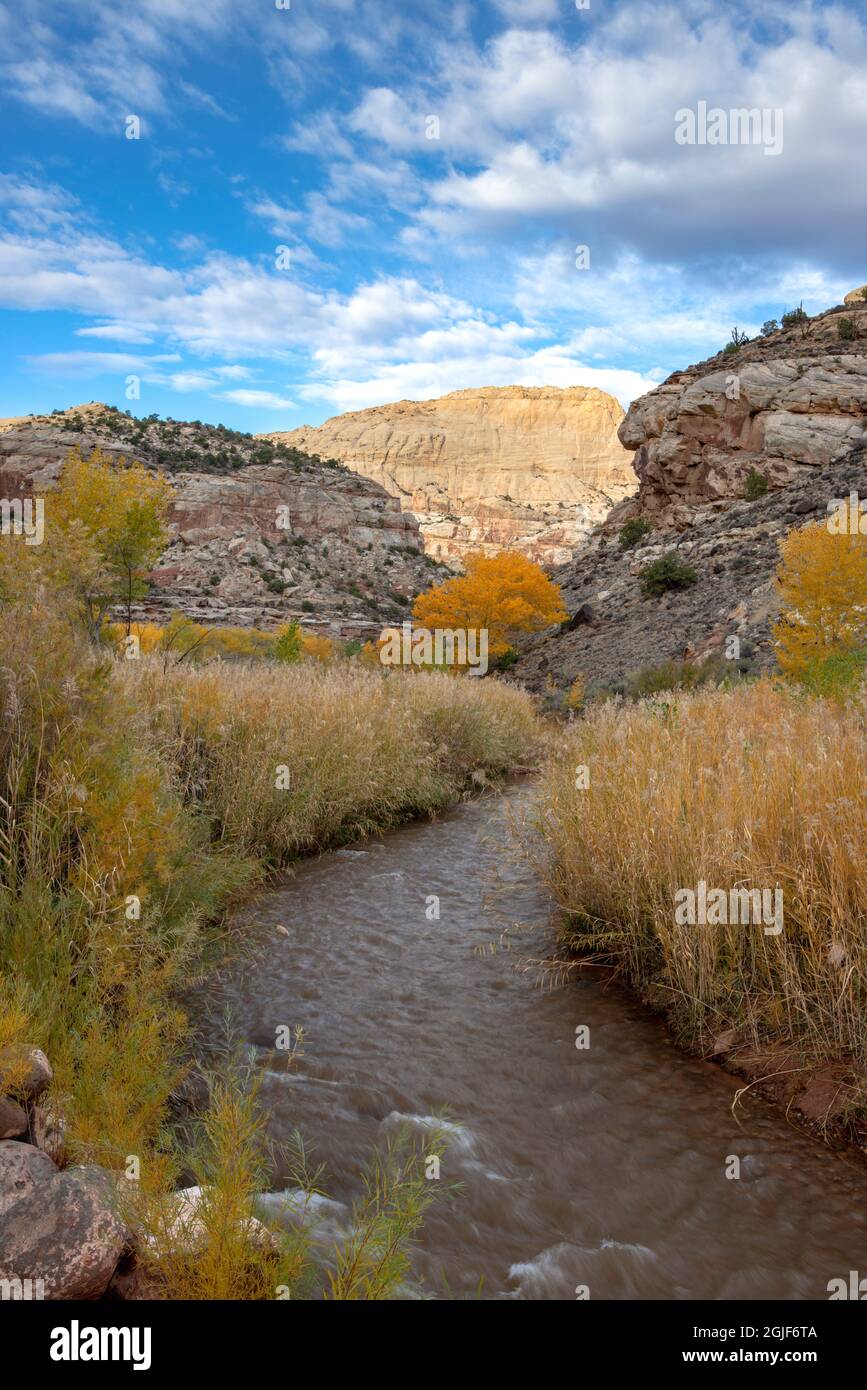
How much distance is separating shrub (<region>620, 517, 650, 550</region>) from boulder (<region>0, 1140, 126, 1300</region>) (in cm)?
3303

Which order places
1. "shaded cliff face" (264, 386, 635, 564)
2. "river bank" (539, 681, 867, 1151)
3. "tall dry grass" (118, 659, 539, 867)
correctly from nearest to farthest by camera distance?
"river bank" (539, 681, 867, 1151)
"tall dry grass" (118, 659, 539, 867)
"shaded cliff face" (264, 386, 635, 564)

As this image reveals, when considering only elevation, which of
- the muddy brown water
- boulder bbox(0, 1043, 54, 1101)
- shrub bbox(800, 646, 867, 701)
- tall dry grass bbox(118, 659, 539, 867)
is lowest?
the muddy brown water

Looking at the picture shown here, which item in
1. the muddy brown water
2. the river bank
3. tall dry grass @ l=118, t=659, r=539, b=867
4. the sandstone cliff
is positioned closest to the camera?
the muddy brown water

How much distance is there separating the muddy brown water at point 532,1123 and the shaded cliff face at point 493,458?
9762cm

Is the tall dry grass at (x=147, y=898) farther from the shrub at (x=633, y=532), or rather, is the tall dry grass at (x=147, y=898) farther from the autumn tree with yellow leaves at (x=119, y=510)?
the shrub at (x=633, y=532)

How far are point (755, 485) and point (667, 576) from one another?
6.75 metres

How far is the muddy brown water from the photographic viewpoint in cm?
246

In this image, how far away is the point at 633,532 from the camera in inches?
1304

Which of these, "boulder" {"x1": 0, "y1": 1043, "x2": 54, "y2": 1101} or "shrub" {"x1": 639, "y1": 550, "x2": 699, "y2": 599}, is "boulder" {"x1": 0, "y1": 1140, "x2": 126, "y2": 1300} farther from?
"shrub" {"x1": 639, "y1": 550, "x2": 699, "y2": 599}

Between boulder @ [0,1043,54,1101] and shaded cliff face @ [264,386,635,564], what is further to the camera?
shaded cliff face @ [264,386,635,564]

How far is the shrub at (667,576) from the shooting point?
2481 centimetres

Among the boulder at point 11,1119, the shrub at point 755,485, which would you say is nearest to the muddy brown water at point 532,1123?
the boulder at point 11,1119

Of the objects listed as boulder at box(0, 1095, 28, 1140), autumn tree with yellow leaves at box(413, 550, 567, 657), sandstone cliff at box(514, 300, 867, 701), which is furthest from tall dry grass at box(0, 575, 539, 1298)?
autumn tree with yellow leaves at box(413, 550, 567, 657)
